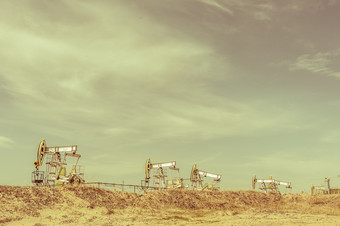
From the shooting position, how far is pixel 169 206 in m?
32.3

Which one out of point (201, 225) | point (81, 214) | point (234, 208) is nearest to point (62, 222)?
point (81, 214)

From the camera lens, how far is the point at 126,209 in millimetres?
29125

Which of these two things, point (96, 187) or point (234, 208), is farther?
point (234, 208)

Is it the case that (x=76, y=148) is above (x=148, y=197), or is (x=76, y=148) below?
above

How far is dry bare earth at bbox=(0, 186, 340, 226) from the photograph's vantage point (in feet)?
80.2

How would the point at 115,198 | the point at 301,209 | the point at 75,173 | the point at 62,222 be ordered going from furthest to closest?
the point at 301,209 → the point at 75,173 → the point at 115,198 → the point at 62,222

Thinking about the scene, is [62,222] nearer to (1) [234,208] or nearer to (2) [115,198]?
(2) [115,198]

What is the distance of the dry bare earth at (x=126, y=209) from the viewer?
80.2 ft

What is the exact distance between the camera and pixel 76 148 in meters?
34.7

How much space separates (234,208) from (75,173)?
1642 cm

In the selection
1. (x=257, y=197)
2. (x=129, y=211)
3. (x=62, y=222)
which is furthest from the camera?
(x=257, y=197)

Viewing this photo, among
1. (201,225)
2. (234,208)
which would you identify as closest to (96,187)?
(201,225)

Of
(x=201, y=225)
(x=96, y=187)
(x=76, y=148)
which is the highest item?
(x=76, y=148)

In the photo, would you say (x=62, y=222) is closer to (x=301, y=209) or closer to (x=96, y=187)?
(x=96, y=187)
